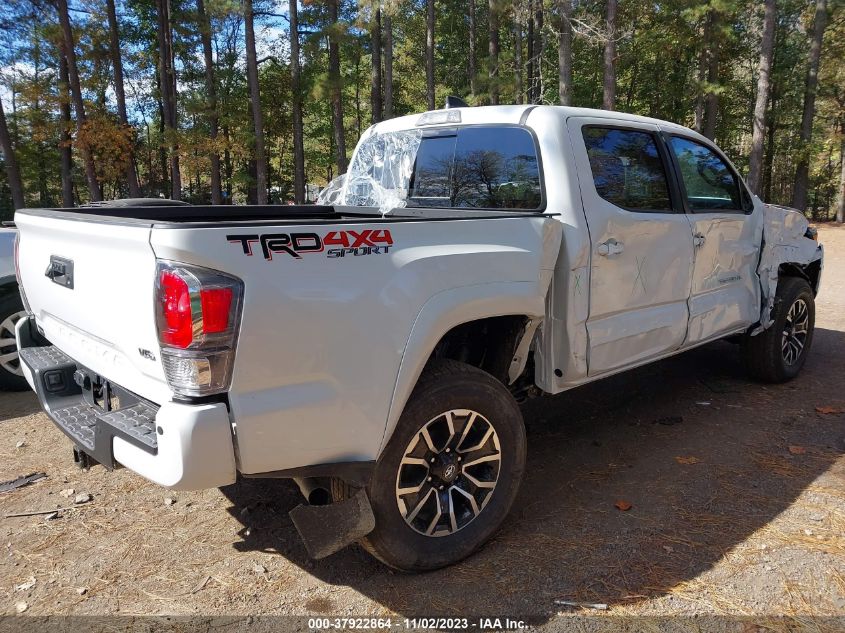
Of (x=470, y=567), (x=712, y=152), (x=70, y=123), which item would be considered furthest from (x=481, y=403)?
(x=70, y=123)

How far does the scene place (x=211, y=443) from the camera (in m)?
1.99

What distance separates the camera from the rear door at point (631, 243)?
331cm

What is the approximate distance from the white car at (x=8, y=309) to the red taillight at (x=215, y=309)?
3.82m

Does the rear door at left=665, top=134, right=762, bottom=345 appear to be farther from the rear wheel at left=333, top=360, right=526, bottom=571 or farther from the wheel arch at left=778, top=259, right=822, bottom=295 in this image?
the rear wheel at left=333, top=360, right=526, bottom=571

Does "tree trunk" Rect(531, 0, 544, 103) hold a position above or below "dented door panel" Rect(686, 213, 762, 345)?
above

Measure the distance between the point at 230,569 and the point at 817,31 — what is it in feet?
92.3

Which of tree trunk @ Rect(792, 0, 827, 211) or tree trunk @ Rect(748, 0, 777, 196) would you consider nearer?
tree trunk @ Rect(748, 0, 777, 196)

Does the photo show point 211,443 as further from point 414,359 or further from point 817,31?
point 817,31

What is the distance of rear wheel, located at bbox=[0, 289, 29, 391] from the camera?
488 centimetres

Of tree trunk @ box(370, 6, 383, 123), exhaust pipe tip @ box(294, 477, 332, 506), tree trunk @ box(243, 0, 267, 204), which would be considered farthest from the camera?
tree trunk @ box(370, 6, 383, 123)

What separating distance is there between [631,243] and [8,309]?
476 centimetres

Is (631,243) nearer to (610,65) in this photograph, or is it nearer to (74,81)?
(610,65)

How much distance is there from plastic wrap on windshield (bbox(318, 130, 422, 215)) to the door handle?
1.33m

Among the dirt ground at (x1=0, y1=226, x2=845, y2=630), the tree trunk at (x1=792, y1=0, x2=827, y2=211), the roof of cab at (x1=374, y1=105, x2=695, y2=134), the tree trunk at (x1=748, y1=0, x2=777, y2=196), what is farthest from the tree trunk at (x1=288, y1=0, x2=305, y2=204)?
the roof of cab at (x1=374, y1=105, x2=695, y2=134)
